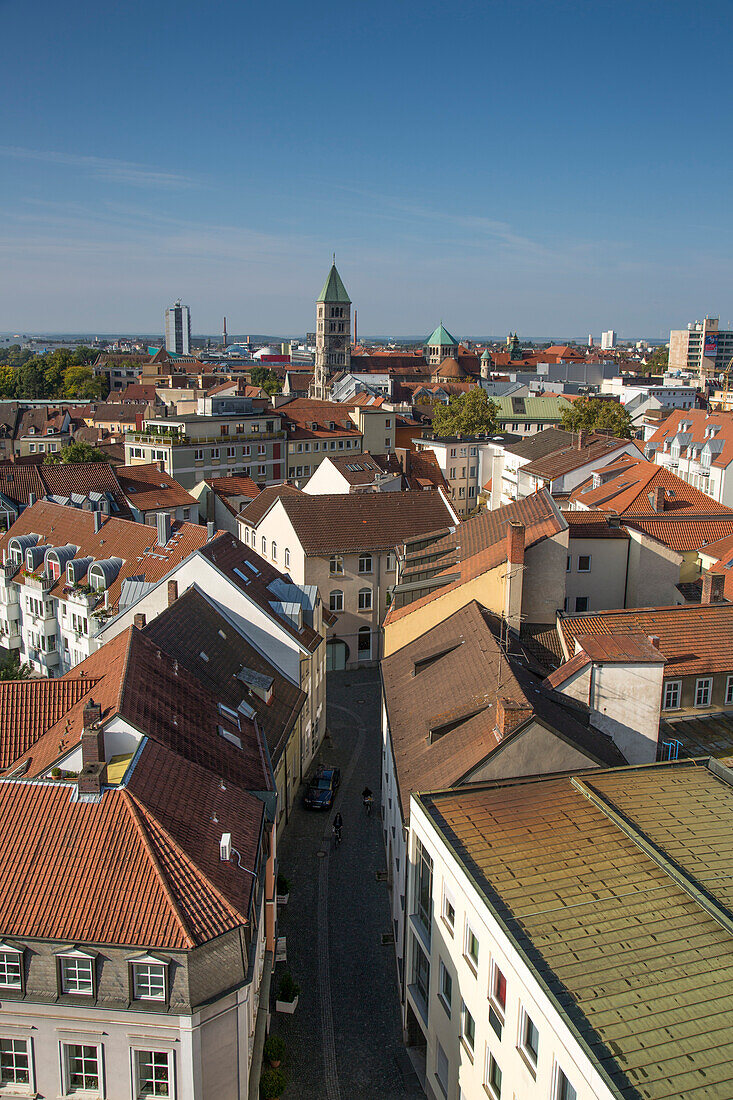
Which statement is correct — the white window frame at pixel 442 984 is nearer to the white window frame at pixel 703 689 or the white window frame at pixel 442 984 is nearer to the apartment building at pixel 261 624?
the apartment building at pixel 261 624

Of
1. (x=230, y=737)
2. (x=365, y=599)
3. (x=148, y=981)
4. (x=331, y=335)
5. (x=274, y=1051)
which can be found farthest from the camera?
(x=331, y=335)

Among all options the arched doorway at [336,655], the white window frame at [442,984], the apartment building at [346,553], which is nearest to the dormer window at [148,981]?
the white window frame at [442,984]

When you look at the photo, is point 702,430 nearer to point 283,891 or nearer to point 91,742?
point 283,891

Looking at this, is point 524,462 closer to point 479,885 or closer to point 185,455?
point 185,455

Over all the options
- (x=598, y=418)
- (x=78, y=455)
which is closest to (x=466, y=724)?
(x=78, y=455)

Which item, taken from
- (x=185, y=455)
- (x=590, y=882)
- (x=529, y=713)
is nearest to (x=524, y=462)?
(x=185, y=455)

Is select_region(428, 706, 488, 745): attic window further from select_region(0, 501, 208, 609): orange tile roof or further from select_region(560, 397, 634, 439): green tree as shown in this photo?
select_region(560, 397, 634, 439): green tree
